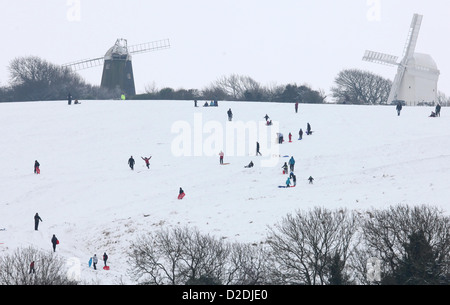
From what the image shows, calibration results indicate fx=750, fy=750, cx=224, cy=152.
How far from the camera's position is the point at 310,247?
31.3 m

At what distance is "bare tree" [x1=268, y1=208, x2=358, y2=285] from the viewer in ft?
96.0

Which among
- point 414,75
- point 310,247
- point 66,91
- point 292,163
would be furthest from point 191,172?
point 66,91

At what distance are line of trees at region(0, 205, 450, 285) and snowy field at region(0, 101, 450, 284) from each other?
2.52 m

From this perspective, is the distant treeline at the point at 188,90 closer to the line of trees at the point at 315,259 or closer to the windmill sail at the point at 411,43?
the windmill sail at the point at 411,43

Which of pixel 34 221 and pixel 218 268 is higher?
pixel 34 221

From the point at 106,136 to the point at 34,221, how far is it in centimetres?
1966

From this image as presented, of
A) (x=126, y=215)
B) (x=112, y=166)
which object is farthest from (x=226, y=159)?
(x=126, y=215)

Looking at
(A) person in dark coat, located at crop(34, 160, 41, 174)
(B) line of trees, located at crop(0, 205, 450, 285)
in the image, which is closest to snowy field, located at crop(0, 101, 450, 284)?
(A) person in dark coat, located at crop(34, 160, 41, 174)

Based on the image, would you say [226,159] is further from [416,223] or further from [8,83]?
[8,83]

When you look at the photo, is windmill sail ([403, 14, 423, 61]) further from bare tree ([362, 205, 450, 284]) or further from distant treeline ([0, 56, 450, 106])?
bare tree ([362, 205, 450, 284])

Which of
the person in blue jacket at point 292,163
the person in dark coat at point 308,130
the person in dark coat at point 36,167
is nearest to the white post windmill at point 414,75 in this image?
the person in dark coat at point 308,130

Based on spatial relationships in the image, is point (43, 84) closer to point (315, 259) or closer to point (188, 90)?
point (188, 90)

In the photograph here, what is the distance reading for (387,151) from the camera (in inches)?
1956
